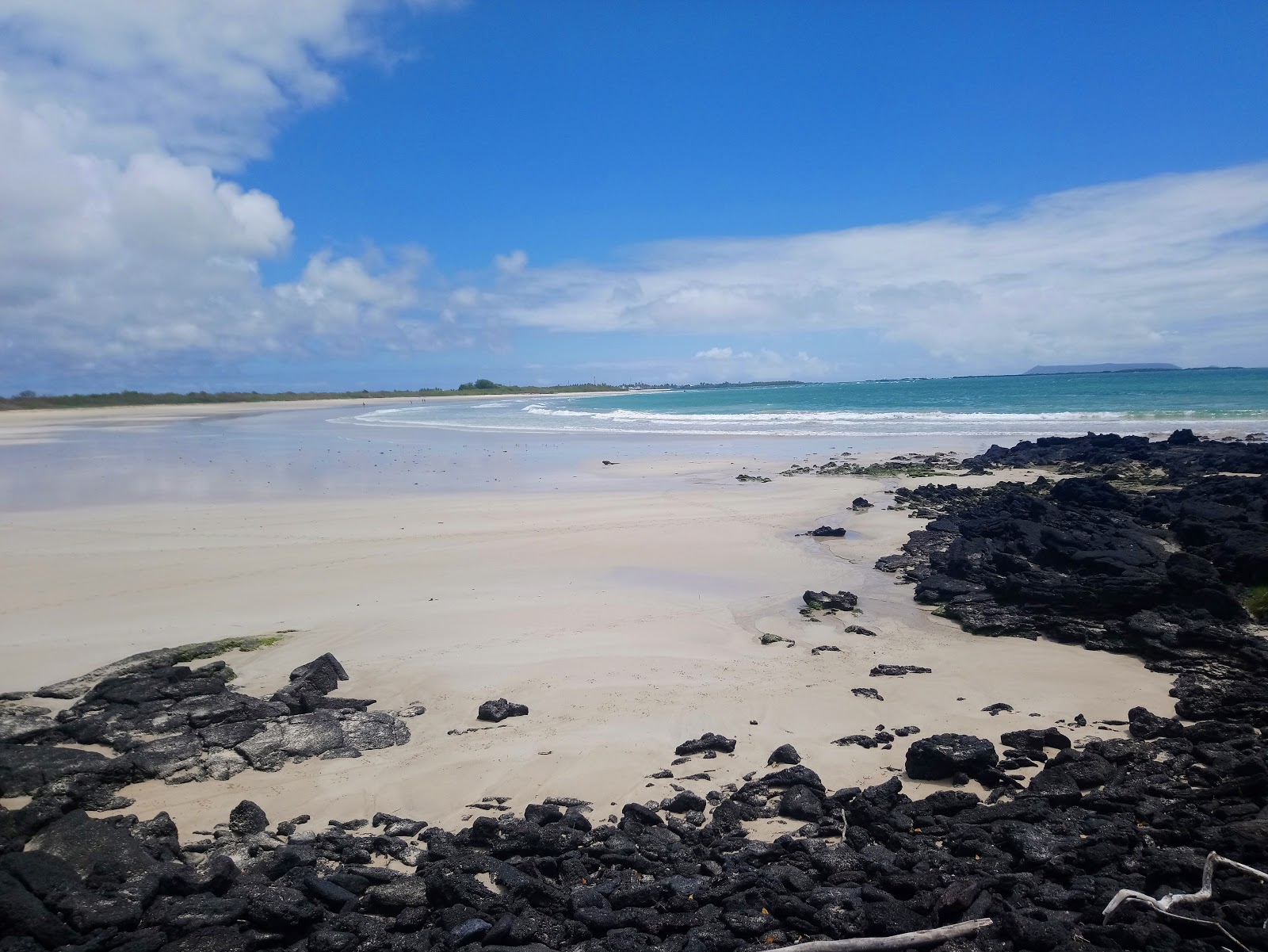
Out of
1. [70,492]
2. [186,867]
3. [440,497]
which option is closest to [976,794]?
[186,867]

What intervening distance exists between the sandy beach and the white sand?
3 centimetres

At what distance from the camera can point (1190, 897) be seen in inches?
143

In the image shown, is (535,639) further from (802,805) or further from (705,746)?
(802,805)

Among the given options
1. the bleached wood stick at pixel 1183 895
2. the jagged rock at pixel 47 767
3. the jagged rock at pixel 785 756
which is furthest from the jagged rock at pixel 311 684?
the bleached wood stick at pixel 1183 895

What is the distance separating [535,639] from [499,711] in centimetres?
199

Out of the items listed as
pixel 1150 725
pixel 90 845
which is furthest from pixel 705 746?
pixel 90 845

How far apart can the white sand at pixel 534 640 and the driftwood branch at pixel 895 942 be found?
1875 mm

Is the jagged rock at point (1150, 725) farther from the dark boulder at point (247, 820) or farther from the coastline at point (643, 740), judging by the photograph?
the dark boulder at point (247, 820)

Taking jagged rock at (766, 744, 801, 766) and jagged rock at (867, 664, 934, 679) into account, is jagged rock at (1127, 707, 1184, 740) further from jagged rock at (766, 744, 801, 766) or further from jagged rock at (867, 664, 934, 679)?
jagged rock at (766, 744, 801, 766)

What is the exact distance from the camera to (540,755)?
19.6 ft

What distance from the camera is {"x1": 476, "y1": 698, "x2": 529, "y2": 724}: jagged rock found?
6.67 m

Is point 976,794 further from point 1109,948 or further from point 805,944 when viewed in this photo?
point 805,944

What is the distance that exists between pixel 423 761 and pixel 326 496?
13.9 metres

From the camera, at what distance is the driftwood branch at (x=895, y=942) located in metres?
3.53
